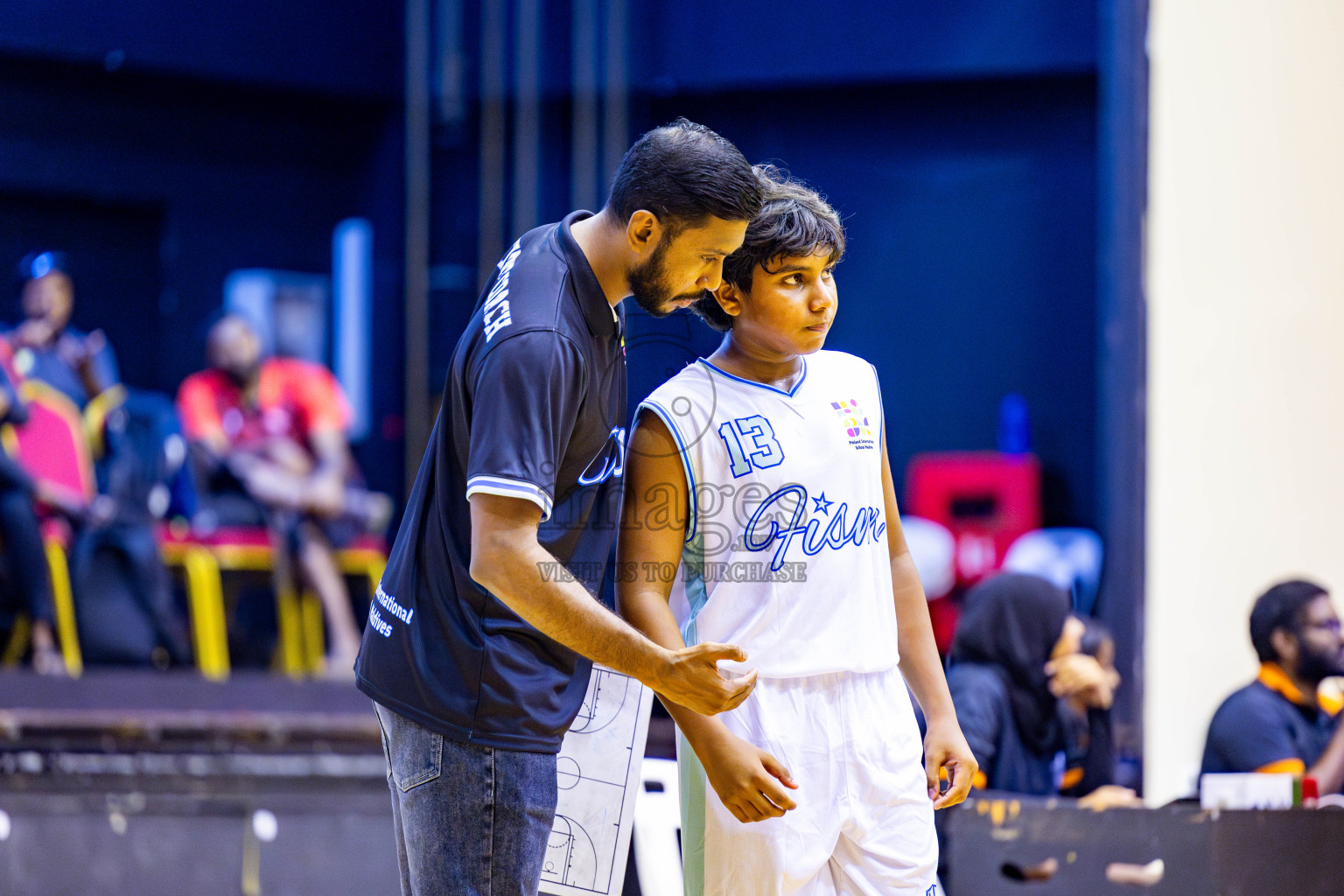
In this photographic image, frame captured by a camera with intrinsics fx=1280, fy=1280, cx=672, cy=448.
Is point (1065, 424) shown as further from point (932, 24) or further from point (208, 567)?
point (208, 567)

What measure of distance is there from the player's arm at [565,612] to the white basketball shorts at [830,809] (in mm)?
240

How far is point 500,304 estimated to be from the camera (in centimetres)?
157

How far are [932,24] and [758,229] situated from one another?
17.1 ft

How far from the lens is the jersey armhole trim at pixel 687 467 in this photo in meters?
1.71

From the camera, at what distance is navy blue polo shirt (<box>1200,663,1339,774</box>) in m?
3.32

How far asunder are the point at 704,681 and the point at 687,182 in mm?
600

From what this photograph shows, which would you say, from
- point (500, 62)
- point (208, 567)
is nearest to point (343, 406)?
point (208, 567)

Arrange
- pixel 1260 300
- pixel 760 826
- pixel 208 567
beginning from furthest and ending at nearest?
pixel 208 567 → pixel 1260 300 → pixel 760 826

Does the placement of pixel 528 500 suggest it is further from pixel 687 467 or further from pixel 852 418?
pixel 852 418

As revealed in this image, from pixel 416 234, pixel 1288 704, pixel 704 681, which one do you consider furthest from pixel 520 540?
pixel 416 234

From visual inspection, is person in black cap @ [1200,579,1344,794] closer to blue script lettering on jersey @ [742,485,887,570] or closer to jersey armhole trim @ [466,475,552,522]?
blue script lettering on jersey @ [742,485,887,570]

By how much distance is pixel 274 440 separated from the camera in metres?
6.29

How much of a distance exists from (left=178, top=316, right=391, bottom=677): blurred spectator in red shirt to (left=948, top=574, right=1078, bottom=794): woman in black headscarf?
3715 mm

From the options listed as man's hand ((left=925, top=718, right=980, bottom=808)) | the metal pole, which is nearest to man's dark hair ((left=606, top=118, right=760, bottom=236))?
man's hand ((left=925, top=718, right=980, bottom=808))
